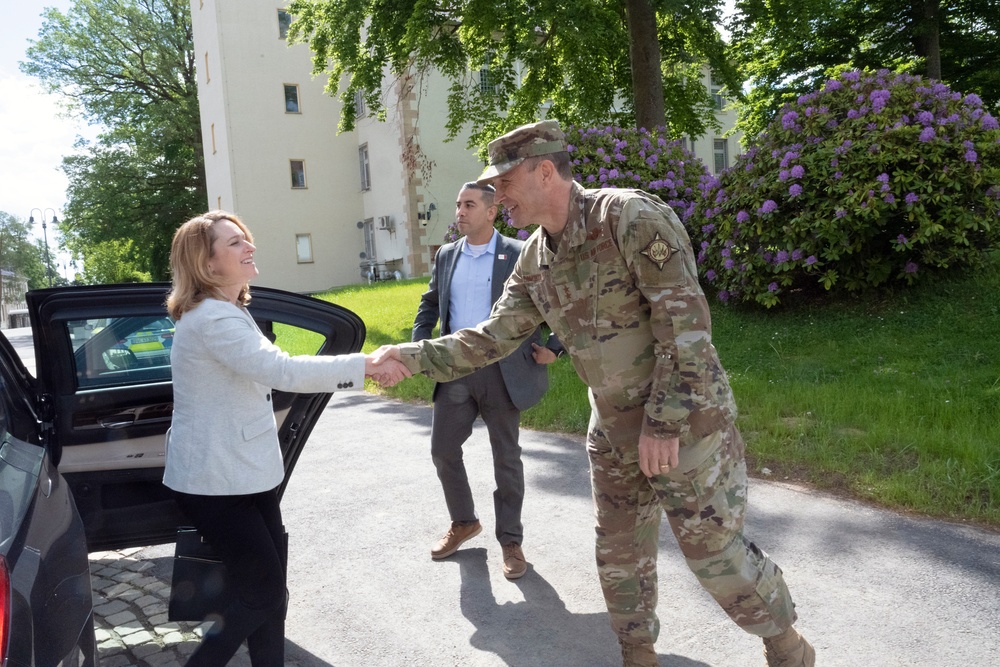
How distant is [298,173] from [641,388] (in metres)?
32.8

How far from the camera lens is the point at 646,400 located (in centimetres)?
293

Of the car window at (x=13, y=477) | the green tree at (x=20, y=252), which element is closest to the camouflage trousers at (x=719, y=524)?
the car window at (x=13, y=477)

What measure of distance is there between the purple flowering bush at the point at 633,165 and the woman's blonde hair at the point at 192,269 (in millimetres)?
7984

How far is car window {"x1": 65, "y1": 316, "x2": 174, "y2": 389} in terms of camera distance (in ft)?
12.8

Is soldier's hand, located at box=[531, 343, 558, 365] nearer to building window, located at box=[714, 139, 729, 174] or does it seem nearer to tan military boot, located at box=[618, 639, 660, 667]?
tan military boot, located at box=[618, 639, 660, 667]

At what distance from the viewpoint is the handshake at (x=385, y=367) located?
3.25 meters

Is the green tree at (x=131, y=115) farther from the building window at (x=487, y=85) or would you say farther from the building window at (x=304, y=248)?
the building window at (x=487, y=85)

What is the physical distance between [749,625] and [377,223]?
101 ft

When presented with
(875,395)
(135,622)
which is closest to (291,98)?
(875,395)

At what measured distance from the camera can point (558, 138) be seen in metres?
3.04

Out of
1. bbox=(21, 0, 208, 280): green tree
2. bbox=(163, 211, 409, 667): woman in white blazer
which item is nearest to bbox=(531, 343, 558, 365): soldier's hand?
bbox=(163, 211, 409, 667): woman in white blazer

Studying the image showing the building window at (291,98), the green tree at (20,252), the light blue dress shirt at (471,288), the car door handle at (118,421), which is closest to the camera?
the car door handle at (118,421)

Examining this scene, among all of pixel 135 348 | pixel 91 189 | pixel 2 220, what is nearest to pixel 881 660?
pixel 135 348

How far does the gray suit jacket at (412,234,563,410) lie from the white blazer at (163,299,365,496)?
5.32ft
